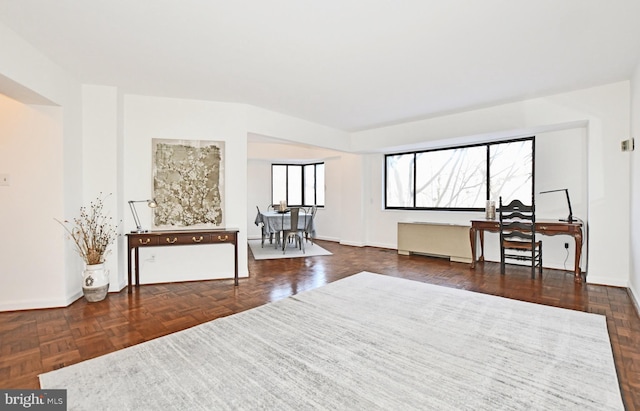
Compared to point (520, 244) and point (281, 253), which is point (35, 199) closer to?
point (281, 253)

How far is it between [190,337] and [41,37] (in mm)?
2829

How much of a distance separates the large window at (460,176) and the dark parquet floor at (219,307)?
1.33 meters

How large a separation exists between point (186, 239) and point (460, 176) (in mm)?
5009

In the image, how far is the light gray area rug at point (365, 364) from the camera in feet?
5.52

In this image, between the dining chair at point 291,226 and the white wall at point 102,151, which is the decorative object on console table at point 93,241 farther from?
the dining chair at point 291,226

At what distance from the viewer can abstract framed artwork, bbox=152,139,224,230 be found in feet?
13.6

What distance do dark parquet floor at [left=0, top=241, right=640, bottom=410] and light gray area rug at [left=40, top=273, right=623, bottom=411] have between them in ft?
0.58

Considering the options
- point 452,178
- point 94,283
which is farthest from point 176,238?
point 452,178

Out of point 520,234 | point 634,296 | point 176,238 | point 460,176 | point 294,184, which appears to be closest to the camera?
point 634,296

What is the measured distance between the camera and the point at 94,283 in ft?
11.1

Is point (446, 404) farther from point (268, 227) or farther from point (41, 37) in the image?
point (268, 227)

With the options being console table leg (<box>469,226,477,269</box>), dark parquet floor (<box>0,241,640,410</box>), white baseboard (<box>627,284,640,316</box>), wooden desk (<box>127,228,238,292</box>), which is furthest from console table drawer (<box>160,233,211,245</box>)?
white baseboard (<box>627,284,640,316</box>)

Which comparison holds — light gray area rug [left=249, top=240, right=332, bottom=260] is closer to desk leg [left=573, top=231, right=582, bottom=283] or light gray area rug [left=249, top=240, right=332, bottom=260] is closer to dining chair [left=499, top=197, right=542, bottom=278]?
dining chair [left=499, top=197, right=542, bottom=278]

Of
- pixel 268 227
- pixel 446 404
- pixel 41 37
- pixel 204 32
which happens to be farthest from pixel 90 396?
pixel 268 227
